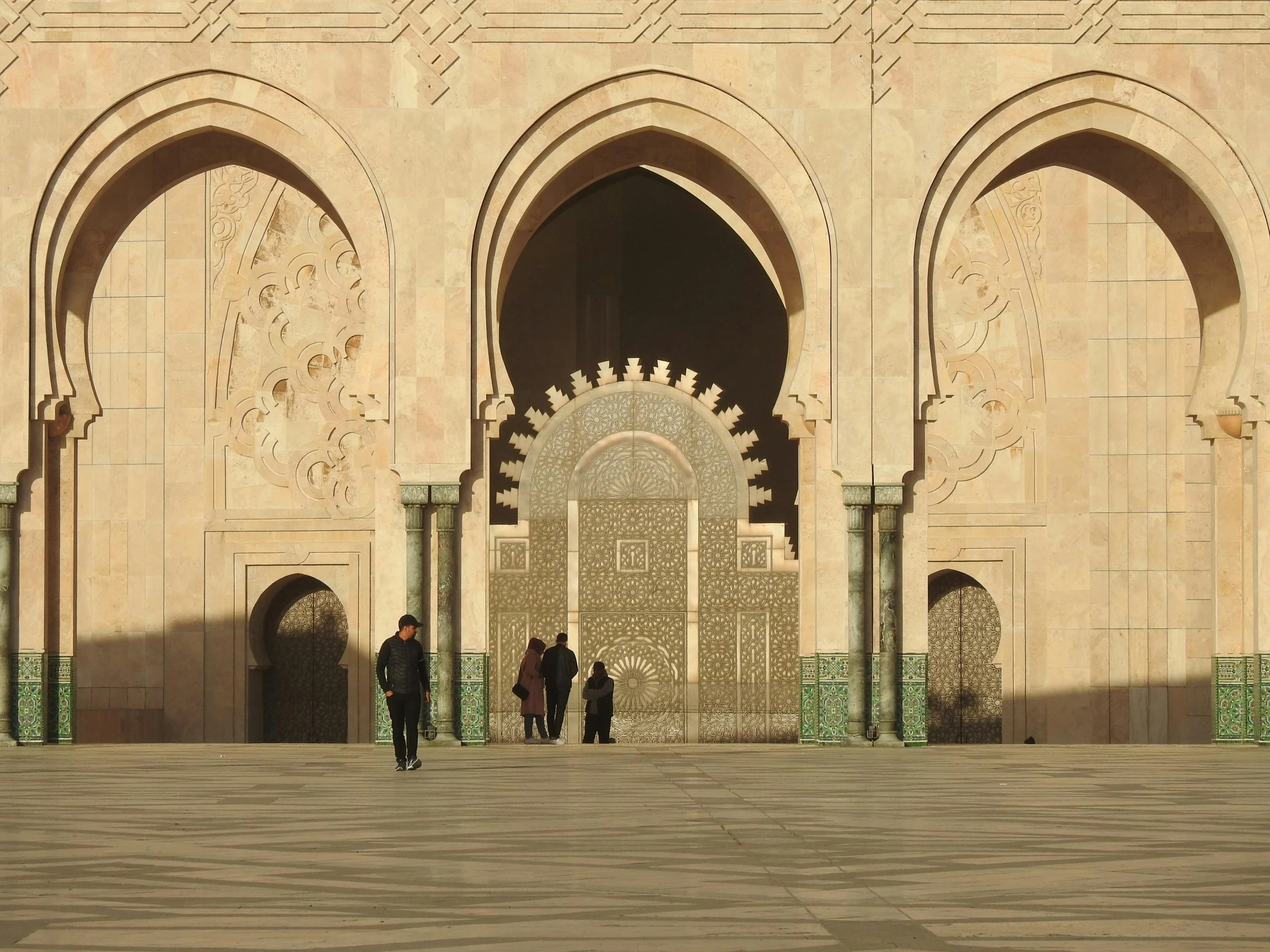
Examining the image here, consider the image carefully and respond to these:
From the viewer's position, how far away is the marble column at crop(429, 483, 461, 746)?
1136 centimetres

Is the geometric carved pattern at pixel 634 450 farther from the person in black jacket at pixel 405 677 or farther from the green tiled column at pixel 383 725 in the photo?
the person in black jacket at pixel 405 677

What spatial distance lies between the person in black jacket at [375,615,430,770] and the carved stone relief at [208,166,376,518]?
608cm

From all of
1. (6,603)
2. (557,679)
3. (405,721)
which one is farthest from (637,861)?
(557,679)

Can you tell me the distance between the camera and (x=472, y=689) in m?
11.5

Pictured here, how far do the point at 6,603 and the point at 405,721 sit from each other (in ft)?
9.87

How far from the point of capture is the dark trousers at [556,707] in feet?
43.2

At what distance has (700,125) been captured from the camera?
11.6 m

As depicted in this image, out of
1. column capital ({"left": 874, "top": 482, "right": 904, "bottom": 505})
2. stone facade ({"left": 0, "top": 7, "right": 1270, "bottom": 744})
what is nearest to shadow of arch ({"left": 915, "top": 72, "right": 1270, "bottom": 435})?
stone facade ({"left": 0, "top": 7, "right": 1270, "bottom": 744})

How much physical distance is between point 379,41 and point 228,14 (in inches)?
35.0

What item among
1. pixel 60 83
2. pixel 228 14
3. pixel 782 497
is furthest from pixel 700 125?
pixel 782 497

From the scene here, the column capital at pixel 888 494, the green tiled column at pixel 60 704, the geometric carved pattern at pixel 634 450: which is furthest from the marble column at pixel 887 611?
the green tiled column at pixel 60 704

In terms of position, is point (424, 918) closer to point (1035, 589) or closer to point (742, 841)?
point (742, 841)

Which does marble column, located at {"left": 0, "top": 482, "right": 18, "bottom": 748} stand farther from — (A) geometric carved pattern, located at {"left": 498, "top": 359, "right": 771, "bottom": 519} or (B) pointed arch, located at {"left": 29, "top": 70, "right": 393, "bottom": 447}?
(A) geometric carved pattern, located at {"left": 498, "top": 359, "right": 771, "bottom": 519}

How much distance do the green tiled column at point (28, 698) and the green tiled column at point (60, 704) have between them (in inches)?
5.5
